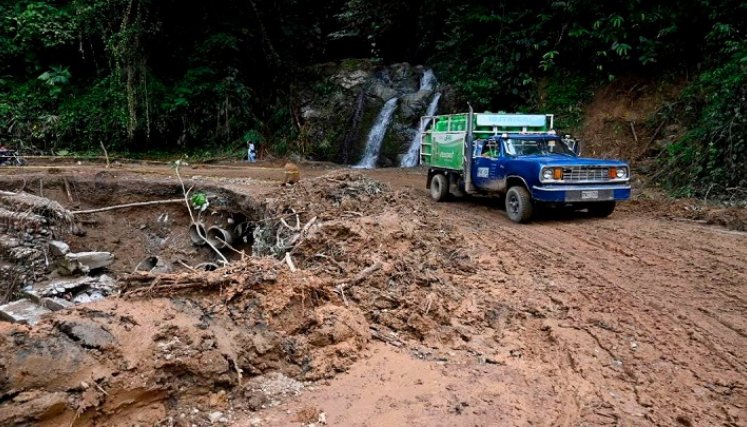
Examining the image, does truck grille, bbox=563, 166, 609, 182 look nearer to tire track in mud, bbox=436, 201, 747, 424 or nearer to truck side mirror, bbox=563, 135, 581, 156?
tire track in mud, bbox=436, 201, 747, 424

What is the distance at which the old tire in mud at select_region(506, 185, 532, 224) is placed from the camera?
385 inches

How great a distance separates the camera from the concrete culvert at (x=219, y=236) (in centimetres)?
1162

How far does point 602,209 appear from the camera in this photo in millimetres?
10156

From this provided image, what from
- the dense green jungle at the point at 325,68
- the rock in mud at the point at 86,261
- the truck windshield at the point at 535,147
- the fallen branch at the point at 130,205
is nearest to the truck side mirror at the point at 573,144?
the truck windshield at the point at 535,147

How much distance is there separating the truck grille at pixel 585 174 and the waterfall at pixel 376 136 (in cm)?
1189

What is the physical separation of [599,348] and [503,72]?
16.2m

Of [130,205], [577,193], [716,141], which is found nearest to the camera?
[577,193]

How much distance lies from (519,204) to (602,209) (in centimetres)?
170

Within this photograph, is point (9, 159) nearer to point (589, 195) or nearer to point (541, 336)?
point (589, 195)

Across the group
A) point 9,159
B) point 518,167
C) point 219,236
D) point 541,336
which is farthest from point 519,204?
point 9,159

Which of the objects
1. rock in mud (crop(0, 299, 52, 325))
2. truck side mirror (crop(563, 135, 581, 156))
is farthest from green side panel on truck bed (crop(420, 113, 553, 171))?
rock in mud (crop(0, 299, 52, 325))

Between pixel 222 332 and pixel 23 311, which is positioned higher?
pixel 222 332

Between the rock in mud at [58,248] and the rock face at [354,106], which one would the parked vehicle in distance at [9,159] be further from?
the rock face at [354,106]

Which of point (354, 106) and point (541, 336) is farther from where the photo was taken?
point (354, 106)
